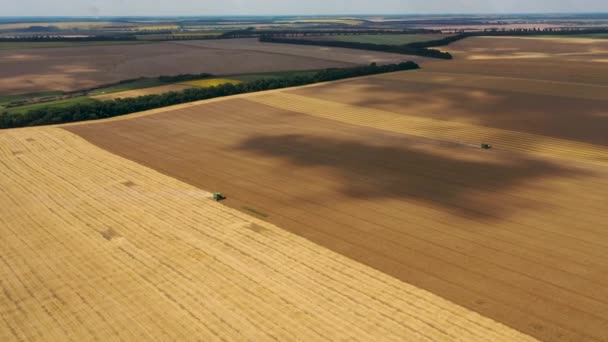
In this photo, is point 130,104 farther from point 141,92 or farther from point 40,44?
point 40,44

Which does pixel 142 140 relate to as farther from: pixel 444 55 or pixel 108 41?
pixel 108 41

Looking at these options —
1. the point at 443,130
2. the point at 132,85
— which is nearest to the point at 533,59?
the point at 443,130

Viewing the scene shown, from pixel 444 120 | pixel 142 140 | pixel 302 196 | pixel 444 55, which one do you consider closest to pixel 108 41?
pixel 444 55

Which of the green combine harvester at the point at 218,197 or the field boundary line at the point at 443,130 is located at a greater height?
the green combine harvester at the point at 218,197

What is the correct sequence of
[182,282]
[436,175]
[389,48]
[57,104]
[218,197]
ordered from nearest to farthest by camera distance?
[182,282] < [218,197] < [436,175] < [57,104] < [389,48]

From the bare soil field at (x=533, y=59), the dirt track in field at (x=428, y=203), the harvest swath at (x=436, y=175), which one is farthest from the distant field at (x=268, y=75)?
the dirt track in field at (x=428, y=203)

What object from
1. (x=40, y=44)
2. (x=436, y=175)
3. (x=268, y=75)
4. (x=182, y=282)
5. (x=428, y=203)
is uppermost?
(x=182, y=282)

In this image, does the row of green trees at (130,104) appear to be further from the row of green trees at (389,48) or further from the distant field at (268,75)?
the row of green trees at (389,48)
